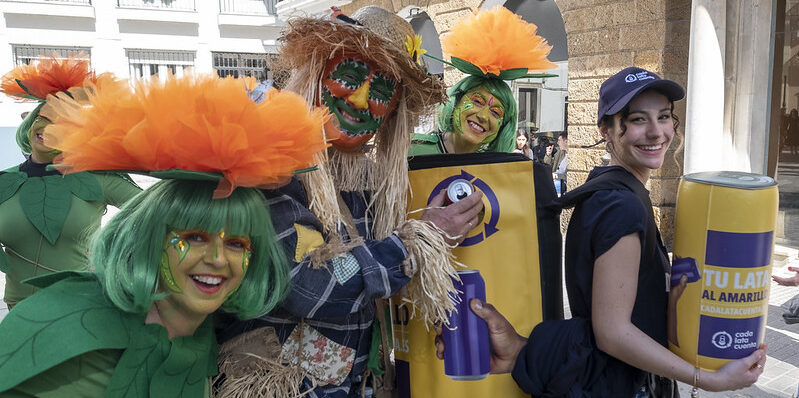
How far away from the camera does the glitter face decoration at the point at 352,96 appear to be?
1.71 metres

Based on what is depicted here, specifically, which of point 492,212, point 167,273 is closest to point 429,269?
point 492,212

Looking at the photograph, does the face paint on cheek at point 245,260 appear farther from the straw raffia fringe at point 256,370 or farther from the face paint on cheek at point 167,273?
the straw raffia fringe at point 256,370

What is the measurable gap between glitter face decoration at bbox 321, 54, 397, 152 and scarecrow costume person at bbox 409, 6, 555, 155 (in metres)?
1.21

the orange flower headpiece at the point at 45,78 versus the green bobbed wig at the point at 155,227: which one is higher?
the orange flower headpiece at the point at 45,78

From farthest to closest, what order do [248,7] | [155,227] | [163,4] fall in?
1. [248,7]
2. [163,4]
3. [155,227]

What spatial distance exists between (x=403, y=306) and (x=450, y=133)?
6.72ft

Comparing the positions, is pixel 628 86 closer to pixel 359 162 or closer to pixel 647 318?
pixel 647 318

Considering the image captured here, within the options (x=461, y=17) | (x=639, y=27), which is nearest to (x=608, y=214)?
(x=639, y=27)

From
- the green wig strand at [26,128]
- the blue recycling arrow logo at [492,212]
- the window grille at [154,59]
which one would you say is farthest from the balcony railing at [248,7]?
the blue recycling arrow logo at [492,212]

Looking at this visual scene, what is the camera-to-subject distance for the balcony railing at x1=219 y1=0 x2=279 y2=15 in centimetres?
1998

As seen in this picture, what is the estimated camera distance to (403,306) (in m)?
1.79

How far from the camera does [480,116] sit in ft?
11.0

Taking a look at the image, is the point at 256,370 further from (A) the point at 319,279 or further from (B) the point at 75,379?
(B) the point at 75,379

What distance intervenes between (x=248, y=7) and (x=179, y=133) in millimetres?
20913
